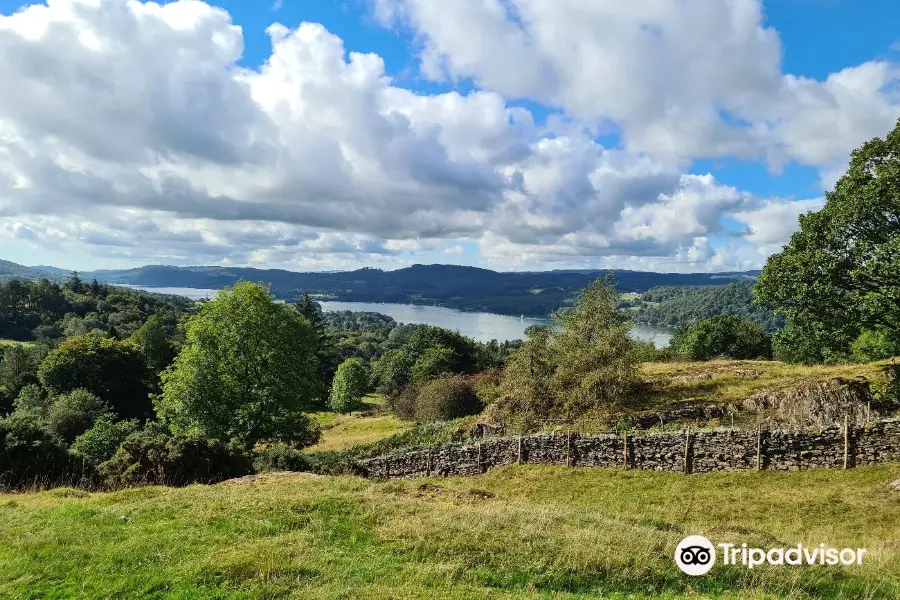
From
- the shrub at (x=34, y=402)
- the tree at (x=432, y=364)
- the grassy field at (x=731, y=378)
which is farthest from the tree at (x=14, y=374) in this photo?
the grassy field at (x=731, y=378)

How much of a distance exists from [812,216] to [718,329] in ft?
170

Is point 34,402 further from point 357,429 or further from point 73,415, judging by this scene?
point 357,429

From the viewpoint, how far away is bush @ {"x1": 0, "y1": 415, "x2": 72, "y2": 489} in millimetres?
17922

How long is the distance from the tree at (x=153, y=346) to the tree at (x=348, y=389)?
32.8m

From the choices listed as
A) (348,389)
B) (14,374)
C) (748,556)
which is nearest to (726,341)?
(348,389)

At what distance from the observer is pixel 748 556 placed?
30.4 ft

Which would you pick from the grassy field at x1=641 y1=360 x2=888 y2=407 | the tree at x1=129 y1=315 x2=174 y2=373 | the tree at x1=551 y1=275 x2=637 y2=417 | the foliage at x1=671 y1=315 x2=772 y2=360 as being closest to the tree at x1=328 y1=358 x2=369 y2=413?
the tree at x1=129 y1=315 x2=174 y2=373

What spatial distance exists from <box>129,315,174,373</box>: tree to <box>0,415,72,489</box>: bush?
66199 millimetres

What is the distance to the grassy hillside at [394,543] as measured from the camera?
304 inches

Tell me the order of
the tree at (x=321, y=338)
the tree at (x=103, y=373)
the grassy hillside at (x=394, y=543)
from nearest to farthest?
the grassy hillside at (x=394, y=543) → the tree at (x=103, y=373) → the tree at (x=321, y=338)

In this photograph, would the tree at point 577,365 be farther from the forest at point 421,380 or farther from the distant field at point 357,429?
the distant field at point 357,429

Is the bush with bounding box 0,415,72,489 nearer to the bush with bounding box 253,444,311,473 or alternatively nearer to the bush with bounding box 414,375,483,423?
the bush with bounding box 253,444,311,473

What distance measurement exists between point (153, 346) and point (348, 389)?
38177 millimetres

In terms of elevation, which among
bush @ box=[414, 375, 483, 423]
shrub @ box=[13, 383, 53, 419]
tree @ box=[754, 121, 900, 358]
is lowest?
shrub @ box=[13, 383, 53, 419]
